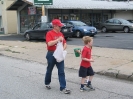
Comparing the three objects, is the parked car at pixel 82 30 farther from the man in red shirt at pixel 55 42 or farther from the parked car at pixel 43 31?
the man in red shirt at pixel 55 42

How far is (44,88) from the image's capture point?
6.90 metres

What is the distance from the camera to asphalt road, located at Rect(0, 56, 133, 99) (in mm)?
6160

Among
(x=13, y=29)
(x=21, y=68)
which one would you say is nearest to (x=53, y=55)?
(x=21, y=68)

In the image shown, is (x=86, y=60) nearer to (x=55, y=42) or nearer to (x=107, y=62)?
(x=55, y=42)

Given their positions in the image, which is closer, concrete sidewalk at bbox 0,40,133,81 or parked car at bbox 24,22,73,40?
concrete sidewalk at bbox 0,40,133,81

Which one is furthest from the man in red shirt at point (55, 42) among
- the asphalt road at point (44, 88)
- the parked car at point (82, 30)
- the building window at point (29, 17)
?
the building window at point (29, 17)

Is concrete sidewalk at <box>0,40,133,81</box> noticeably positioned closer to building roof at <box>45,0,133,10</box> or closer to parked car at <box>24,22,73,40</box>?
parked car at <box>24,22,73,40</box>

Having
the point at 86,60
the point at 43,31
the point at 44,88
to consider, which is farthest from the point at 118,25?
the point at 86,60

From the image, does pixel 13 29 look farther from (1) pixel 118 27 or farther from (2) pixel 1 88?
(2) pixel 1 88

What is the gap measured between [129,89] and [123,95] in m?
0.59

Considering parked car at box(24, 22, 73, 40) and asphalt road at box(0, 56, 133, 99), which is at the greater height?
parked car at box(24, 22, 73, 40)

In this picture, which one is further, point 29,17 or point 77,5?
point 29,17

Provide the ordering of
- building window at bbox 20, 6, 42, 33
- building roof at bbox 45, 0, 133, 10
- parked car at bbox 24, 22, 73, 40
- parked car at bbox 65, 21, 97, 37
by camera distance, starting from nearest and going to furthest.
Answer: parked car at bbox 24, 22, 73, 40, parked car at bbox 65, 21, 97, 37, building roof at bbox 45, 0, 133, 10, building window at bbox 20, 6, 42, 33

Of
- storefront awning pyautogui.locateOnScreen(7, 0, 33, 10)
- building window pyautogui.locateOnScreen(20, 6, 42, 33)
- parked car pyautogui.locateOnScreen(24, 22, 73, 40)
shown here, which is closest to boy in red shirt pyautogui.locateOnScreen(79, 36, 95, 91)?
parked car pyautogui.locateOnScreen(24, 22, 73, 40)
